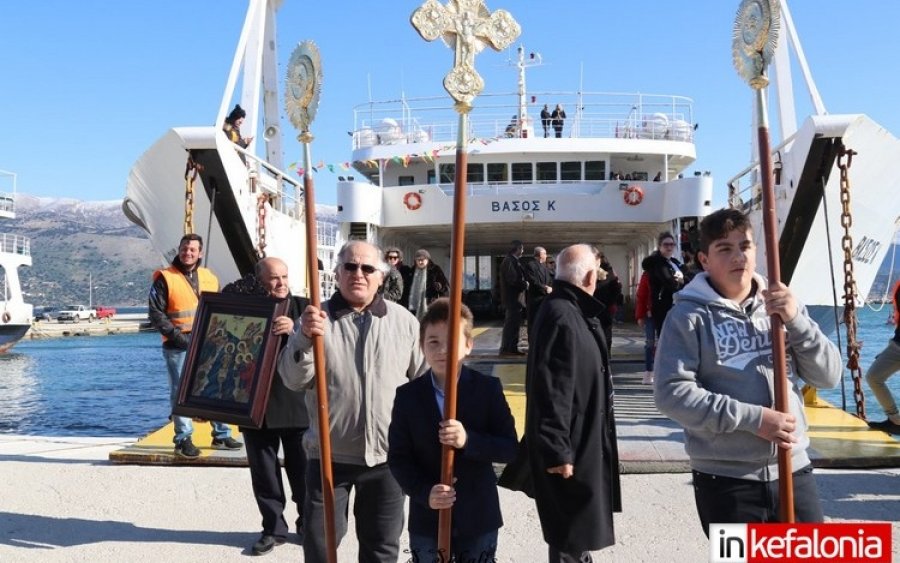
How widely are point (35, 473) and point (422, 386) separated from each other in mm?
4049

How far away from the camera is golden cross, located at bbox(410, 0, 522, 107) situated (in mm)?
2662

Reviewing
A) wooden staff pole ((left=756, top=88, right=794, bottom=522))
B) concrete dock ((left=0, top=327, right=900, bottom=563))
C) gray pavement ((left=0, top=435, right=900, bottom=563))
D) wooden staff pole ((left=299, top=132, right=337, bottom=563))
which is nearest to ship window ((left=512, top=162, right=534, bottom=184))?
concrete dock ((left=0, top=327, right=900, bottom=563))

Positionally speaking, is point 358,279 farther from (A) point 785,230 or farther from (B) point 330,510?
(A) point 785,230

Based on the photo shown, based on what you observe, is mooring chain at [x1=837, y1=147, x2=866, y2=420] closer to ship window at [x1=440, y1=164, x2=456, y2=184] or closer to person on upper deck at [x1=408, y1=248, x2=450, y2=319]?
person on upper deck at [x1=408, y1=248, x2=450, y2=319]

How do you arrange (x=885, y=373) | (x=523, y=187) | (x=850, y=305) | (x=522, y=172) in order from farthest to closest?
(x=522, y=172) < (x=523, y=187) < (x=850, y=305) < (x=885, y=373)

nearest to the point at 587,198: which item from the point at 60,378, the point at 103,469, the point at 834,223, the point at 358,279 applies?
the point at 834,223

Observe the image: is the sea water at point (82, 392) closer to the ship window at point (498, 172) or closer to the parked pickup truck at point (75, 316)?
the ship window at point (498, 172)

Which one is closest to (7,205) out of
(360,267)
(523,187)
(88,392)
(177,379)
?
(88,392)

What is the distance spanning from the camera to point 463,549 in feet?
8.92

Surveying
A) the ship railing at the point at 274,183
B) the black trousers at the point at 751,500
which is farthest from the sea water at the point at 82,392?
the black trousers at the point at 751,500

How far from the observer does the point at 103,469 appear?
563 cm

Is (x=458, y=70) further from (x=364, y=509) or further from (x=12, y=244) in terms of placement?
(x=12, y=244)

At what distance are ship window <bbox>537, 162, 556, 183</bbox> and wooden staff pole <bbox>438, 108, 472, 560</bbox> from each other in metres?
14.5

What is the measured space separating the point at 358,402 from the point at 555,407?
0.83m
